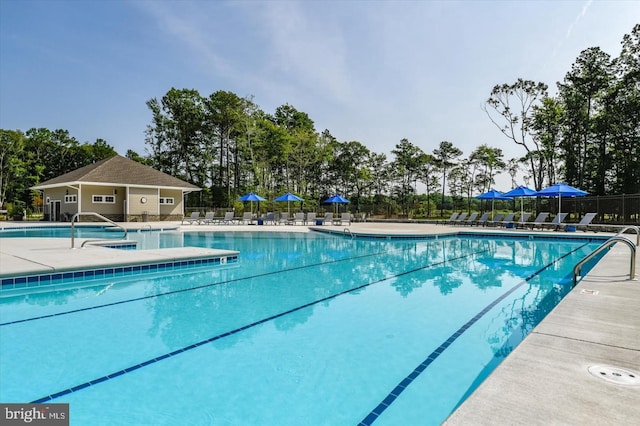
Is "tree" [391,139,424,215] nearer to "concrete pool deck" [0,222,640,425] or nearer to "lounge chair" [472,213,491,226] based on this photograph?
"lounge chair" [472,213,491,226]

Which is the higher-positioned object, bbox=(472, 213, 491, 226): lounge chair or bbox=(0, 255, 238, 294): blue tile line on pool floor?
bbox=(472, 213, 491, 226): lounge chair

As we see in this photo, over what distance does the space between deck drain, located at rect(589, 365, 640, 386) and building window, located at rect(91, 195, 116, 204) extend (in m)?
26.4

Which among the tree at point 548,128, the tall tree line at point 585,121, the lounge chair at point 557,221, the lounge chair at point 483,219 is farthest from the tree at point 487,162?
the lounge chair at point 557,221

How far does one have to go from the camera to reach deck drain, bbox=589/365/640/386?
7.00 feet

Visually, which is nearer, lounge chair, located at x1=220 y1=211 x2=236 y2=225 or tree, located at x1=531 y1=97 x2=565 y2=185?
lounge chair, located at x1=220 y1=211 x2=236 y2=225

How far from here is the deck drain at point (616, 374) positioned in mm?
2135

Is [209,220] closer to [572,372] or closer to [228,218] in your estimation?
[228,218]

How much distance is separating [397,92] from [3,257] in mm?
17492

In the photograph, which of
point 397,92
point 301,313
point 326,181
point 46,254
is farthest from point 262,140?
point 301,313

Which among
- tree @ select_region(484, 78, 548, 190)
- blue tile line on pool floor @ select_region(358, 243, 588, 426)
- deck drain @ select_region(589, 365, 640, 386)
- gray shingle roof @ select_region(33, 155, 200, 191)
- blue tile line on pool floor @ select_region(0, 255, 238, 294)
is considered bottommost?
blue tile line on pool floor @ select_region(358, 243, 588, 426)

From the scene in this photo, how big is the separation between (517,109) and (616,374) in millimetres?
27285

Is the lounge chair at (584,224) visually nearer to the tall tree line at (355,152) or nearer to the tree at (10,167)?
the tall tree line at (355,152)

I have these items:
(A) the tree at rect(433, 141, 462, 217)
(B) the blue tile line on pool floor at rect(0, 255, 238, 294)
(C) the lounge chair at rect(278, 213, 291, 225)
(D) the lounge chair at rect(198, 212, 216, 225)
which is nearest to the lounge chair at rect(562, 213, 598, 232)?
(C) the lounge chair at rect(278, 213, 291, 225)

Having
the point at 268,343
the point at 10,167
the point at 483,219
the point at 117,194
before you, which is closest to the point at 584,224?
the point at 483,219
